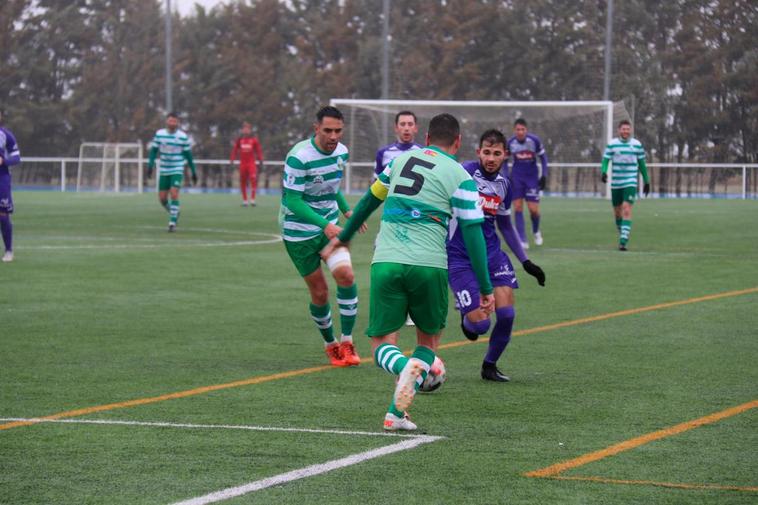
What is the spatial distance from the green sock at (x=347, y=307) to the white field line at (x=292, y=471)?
10.4ft

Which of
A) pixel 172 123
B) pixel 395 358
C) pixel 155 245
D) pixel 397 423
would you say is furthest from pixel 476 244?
pixel 172 123

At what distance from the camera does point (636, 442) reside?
24.6ft

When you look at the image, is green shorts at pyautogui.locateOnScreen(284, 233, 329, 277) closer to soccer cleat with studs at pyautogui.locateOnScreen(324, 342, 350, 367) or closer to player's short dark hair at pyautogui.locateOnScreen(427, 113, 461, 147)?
soccer cleat with studs at pyautogui.locateOnScreen(324, 342, 350, 367)

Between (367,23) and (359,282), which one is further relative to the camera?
(367,23)

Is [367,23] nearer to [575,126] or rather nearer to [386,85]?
[386,85]

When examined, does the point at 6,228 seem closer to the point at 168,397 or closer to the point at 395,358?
the point at 168,397

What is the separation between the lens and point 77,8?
7369 cm

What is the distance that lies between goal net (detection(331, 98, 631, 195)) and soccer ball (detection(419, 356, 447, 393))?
37.4 m

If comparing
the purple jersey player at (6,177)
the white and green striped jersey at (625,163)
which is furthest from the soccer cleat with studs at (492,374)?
the white and green striped jersey at (625,163)

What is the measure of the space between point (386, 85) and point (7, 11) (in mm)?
28441

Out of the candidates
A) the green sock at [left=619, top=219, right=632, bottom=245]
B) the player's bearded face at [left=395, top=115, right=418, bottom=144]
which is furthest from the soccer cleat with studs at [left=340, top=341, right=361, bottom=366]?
the green sock at [left=619, top=219, right=632, bottom=245]

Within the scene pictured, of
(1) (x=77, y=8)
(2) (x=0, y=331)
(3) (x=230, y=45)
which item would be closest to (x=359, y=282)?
(2) (x=0, y=331)

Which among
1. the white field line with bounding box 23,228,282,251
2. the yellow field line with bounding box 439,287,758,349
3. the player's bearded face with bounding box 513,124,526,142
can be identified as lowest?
the yellow field line with bounding box 439,287,758,349

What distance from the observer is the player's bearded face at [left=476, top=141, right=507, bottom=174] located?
9.75m
